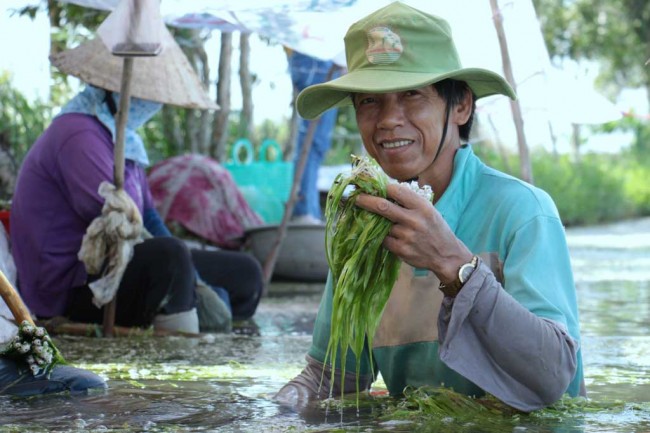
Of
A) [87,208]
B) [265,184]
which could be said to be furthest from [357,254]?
[265,184]

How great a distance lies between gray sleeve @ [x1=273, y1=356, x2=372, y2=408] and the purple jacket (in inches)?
99.3

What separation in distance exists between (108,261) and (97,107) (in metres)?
0.88

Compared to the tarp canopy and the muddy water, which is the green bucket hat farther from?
the tarp canopy

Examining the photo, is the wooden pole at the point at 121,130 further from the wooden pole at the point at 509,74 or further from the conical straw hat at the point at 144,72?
the wooden pole at the point at 509,74

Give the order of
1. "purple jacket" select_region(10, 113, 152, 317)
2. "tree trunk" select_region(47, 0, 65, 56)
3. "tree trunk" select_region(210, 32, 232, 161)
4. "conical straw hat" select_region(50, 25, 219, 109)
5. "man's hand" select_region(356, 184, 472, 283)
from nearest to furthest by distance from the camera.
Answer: "man's hand" select_region(356, 184, 472, 283), "purple jacket" select_region(10, 113, 152, 317), "conical straw hat" select_region(50, 25, 219, 109), "tree trunk" select_region(47, 0, 65, 56), "tree trunk" select_region(210, 32, 232, 161)

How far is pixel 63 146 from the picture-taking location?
5.75 metres

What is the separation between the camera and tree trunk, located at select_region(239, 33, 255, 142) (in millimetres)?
12433

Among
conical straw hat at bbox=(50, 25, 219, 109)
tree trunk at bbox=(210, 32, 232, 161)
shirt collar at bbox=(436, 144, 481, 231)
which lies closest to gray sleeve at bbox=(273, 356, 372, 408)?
shirt collar at bbox=(436, 144, 481, 231)

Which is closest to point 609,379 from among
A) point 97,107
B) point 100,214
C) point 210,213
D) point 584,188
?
point 100,214

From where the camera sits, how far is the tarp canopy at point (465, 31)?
6371 millimetres

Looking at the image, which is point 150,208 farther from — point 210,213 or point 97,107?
point 210,213

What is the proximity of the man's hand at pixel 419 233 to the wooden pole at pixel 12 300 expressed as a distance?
1.64m

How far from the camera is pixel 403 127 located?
10.1 ft

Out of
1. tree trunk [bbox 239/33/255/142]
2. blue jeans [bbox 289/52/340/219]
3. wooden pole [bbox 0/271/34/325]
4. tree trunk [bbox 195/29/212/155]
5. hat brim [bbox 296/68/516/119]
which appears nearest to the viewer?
hat brim [bbox 296/68/516/119]
